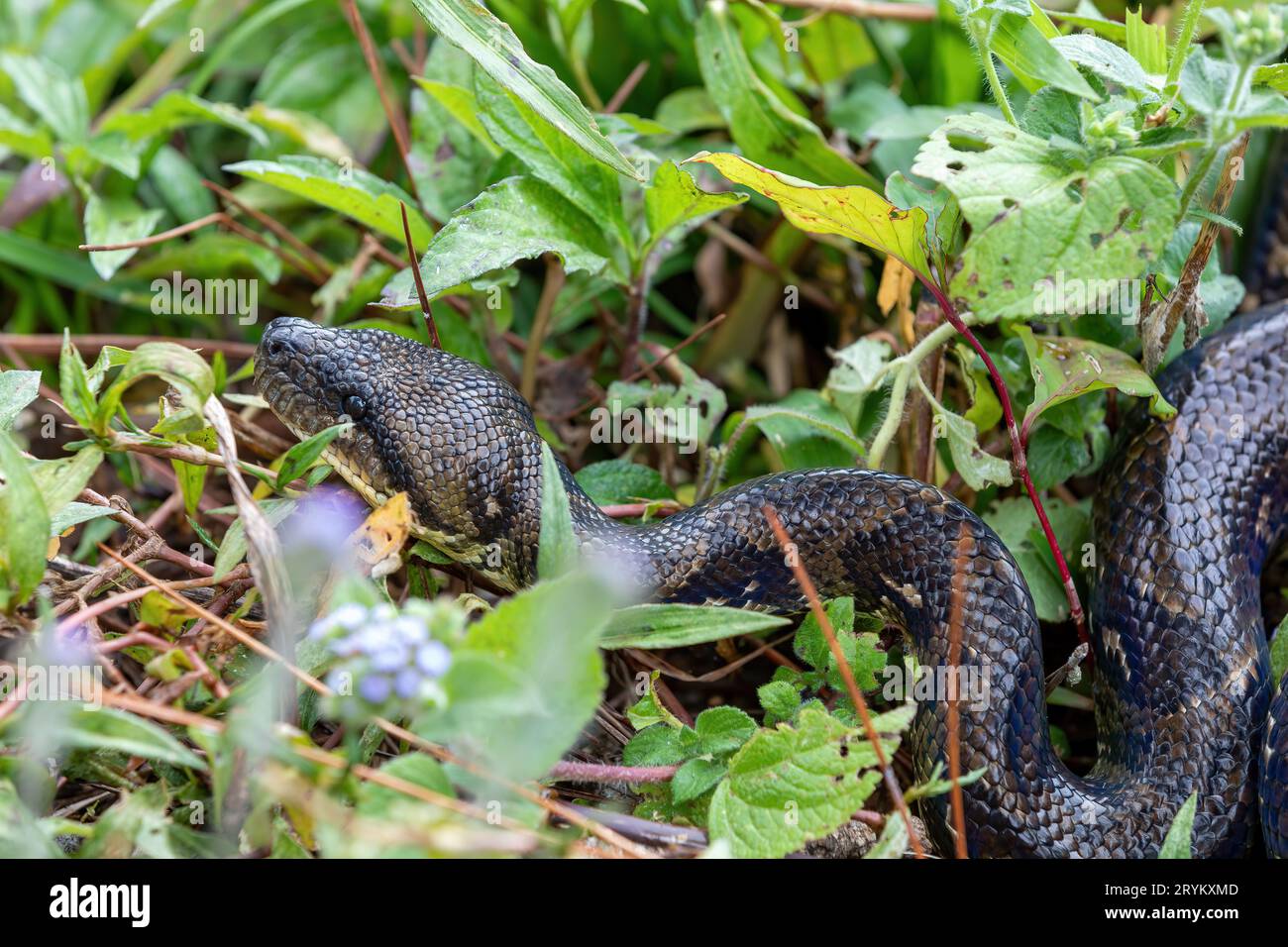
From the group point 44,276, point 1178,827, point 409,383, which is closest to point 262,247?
point 44,276

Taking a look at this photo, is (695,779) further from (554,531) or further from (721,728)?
(554,531)

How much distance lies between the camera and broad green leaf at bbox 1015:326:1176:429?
2.96 metres

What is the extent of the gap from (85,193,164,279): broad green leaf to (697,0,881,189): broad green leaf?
6.94ft

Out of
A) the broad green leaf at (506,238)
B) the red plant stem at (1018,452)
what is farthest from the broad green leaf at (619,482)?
the red plant stem at (1018,452)

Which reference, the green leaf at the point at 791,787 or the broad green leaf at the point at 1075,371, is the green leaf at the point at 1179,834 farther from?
the broad green leaf at the point at 1075,371

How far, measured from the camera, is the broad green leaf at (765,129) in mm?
3801

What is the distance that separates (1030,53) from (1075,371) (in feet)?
2.75

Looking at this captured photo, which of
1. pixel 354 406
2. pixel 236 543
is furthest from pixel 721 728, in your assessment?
pixel 354 406

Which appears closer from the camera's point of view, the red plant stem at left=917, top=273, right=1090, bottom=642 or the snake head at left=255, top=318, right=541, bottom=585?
the red plant stem at left=917, top=273, right=1090, bottom=642

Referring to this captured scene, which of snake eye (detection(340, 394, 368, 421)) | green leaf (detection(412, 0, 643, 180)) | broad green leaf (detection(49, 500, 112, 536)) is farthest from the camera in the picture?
snake eye (detection(340, 394, 368, 421))

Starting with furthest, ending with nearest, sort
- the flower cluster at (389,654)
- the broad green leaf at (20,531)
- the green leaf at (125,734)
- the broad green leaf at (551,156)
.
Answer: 1. the broad green leaf at (551,156)
2. the broad green leaf at (20,531)
3. the green leaf at (125,734)
4. the flower cluster at (389,654)

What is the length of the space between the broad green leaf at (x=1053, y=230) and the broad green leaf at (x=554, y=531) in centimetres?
101

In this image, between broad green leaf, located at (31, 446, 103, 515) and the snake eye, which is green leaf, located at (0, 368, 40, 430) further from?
the snake eye

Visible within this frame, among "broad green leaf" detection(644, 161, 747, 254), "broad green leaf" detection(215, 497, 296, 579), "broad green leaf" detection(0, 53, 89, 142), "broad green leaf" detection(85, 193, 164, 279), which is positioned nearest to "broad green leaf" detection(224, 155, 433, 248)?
"broad green leaf" detection(85, 193, 164, 279)
